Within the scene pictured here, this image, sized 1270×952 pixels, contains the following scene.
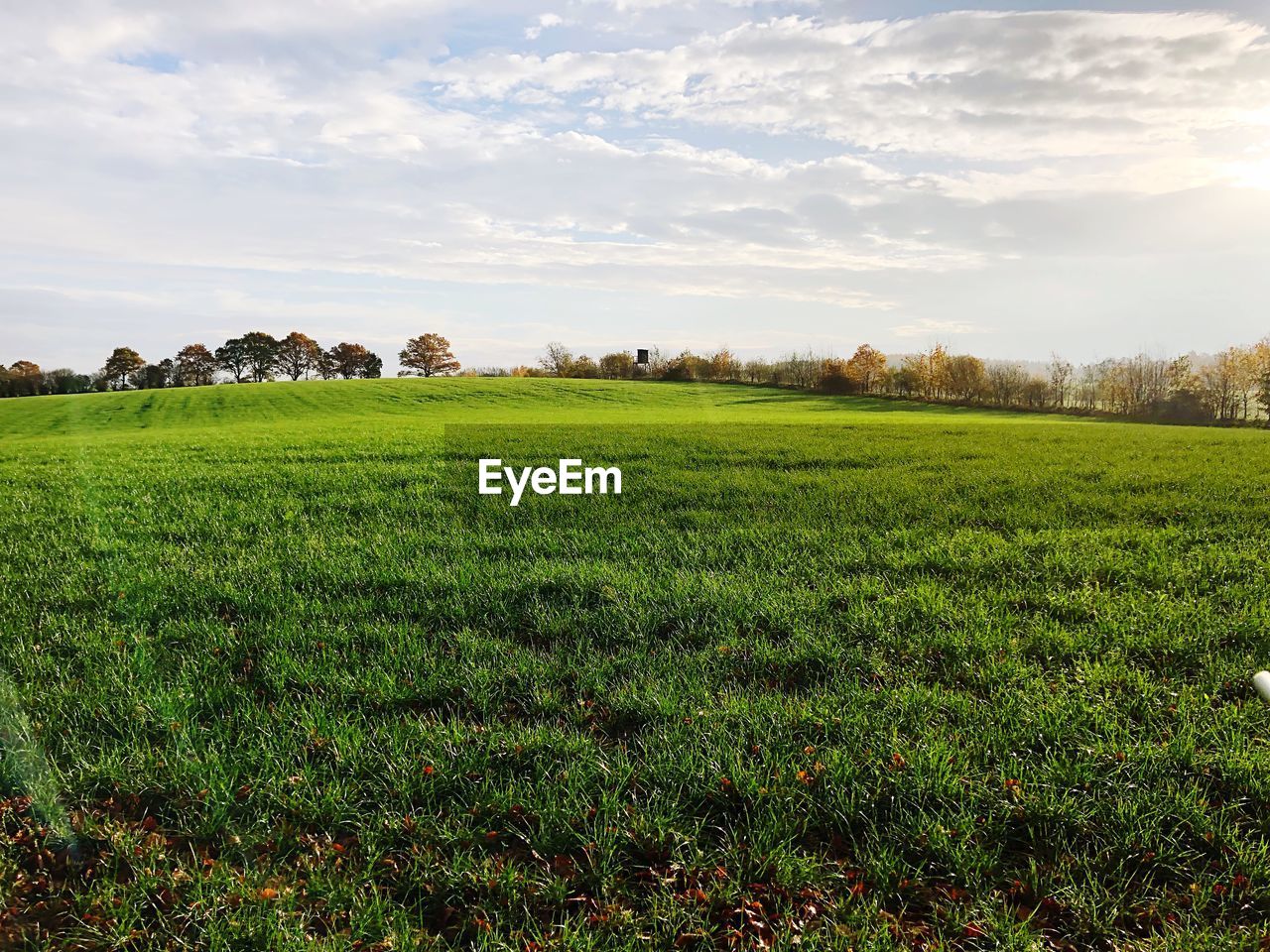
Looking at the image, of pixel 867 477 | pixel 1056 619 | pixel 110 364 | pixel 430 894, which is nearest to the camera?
pixel 430 894

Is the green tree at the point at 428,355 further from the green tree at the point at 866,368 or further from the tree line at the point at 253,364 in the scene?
the green tree at the point at 866,368

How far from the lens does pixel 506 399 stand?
4653cm

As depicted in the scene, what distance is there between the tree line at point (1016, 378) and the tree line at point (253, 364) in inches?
867

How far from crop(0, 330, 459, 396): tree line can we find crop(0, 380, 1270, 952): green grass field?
69.6 meters

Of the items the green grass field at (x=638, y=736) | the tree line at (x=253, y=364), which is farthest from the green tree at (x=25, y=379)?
the green grass field at (x=638, y=736)

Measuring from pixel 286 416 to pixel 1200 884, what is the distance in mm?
42440

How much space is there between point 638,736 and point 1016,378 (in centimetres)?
6020

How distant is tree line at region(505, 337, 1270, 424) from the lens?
4606cm

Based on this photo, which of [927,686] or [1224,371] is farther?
[1224,371]

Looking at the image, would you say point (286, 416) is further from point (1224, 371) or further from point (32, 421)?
point (1224, 371)

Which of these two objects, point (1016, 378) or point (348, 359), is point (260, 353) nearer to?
point (348, 359)

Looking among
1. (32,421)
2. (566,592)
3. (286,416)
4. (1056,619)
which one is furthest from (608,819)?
(32,421)

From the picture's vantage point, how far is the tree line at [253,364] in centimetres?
7181

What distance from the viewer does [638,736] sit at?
3.74 metres
